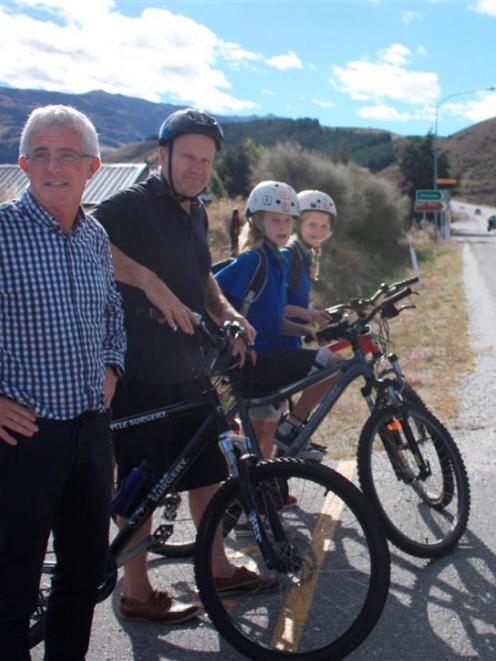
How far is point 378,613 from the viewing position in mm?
2777

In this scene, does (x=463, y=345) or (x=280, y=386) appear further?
(x=463, y=345)

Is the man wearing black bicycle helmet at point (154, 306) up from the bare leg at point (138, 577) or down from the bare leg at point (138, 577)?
up

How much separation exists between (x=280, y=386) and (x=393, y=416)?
665 millimetres

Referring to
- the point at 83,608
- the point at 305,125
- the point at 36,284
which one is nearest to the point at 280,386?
the point at 83,608

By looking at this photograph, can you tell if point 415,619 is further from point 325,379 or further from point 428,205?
point 428,205

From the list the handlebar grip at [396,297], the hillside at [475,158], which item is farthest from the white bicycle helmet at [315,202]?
the hillside at [475,158]

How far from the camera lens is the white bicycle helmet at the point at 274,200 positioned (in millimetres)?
4207

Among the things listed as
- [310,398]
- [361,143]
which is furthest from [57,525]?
[361,143]

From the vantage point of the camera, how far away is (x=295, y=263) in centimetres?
467

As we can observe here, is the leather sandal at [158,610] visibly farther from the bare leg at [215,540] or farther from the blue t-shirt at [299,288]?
the blue t-shirt at [299,288]

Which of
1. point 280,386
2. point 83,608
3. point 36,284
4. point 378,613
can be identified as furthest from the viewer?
point 280,386

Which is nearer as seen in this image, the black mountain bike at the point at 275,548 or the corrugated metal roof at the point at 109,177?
the black mountain bike at the point at 275,548

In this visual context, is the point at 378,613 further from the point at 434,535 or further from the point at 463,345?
the point at 463,345

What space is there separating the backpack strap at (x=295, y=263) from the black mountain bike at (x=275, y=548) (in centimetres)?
158
